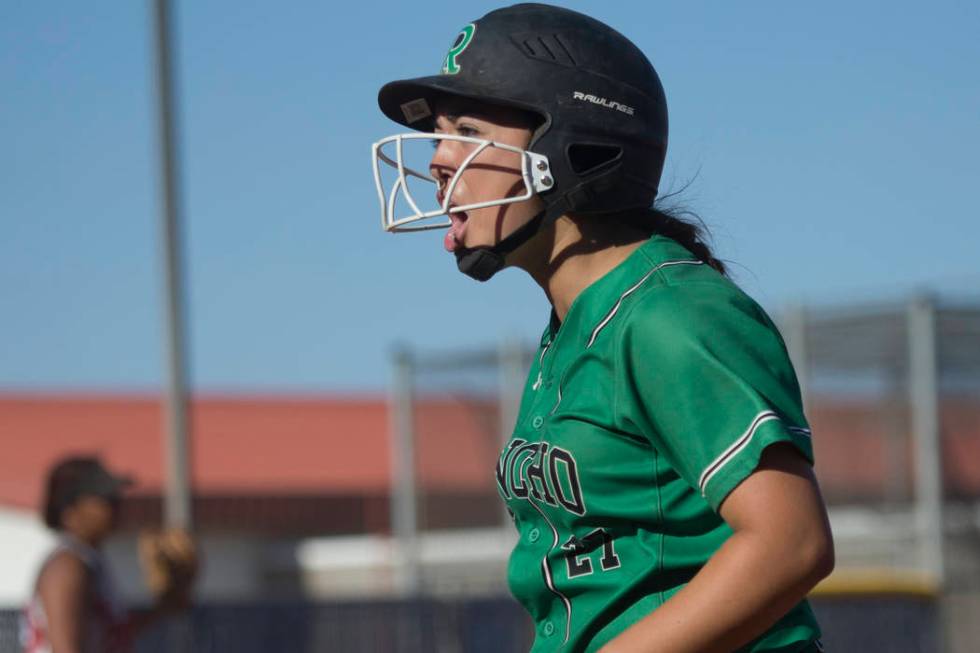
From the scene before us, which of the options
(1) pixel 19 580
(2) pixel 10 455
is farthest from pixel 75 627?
(2) pixel 10 455


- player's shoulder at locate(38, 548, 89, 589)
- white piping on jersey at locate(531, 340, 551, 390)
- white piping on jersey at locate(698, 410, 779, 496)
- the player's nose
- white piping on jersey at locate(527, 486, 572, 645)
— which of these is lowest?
player's shoulder at locate(38, 548, 89, 589)

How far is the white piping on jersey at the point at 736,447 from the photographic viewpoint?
7.30 ft

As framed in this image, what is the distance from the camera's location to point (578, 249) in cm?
279

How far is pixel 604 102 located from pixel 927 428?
9.37m

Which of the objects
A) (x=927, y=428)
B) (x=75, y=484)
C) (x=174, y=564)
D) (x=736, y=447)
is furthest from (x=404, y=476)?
(x=736, y=447)

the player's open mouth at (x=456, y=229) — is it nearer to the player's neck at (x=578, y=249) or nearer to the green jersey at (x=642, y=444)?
the player's neck at (x=578, y=249)

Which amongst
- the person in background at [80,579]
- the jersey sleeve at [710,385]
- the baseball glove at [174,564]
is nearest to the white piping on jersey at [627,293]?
the jersey sleeve at [710,385]

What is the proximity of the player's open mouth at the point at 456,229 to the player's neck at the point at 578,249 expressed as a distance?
127 millimetres

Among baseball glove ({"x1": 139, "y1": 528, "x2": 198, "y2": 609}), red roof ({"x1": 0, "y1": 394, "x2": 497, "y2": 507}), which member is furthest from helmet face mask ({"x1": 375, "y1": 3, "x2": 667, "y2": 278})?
red roof ({"x1": 0, "y1": 394, "x2": 497, "y2": 507})

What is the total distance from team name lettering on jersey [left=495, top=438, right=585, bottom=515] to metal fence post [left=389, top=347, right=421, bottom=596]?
12.5 metres

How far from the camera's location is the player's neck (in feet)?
9.09

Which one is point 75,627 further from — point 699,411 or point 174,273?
point 174,273

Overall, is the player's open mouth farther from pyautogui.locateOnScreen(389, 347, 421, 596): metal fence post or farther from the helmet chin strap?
pyautogui.locateOnScreen(389, 347, 421, 596): metal fence post

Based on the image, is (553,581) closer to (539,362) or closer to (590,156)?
(539,362)
